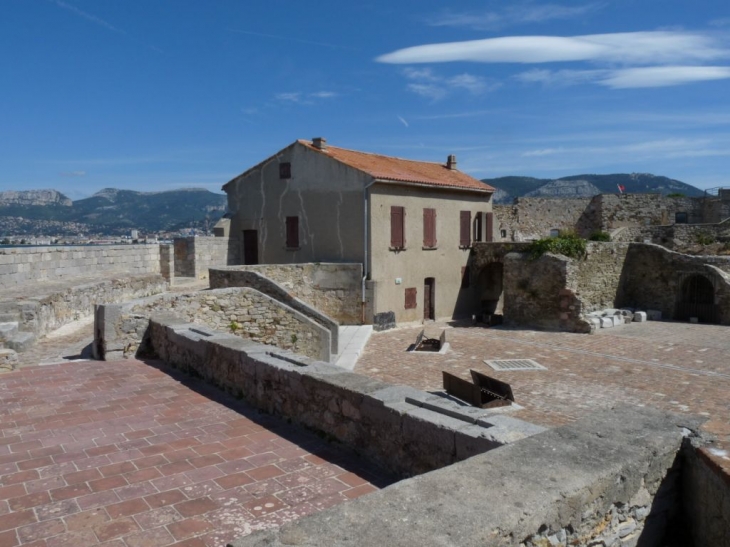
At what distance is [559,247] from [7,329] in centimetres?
1766

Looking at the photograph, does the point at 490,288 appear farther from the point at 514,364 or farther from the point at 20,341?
the point at 20,341

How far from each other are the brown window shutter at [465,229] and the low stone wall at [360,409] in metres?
17.6

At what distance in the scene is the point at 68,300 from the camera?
13.0 meters

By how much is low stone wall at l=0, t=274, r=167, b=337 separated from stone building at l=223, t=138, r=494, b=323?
565 cm

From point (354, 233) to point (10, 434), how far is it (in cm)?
1551

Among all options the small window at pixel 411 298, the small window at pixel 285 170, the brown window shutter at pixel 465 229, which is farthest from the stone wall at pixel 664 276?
the small window at pixel 285 170

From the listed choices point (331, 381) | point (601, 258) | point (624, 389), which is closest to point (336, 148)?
point (601, 258)

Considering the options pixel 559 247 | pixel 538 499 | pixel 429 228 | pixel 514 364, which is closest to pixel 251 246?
pixel 429 228

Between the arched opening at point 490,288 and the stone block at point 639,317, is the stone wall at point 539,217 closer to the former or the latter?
the arched opening at point 490,288

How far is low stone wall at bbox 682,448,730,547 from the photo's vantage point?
3400 millimetres

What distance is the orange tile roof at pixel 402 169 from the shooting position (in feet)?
68.3

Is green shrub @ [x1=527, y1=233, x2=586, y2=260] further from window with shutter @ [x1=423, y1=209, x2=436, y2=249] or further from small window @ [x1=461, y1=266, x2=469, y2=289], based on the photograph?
window with shutter @ [x1=423, y1=209, x2=436, y2=249]

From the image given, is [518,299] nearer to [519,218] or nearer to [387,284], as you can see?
[387,284]

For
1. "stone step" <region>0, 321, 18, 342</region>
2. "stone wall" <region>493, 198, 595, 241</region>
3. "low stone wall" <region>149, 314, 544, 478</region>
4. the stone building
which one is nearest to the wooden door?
the stone building
